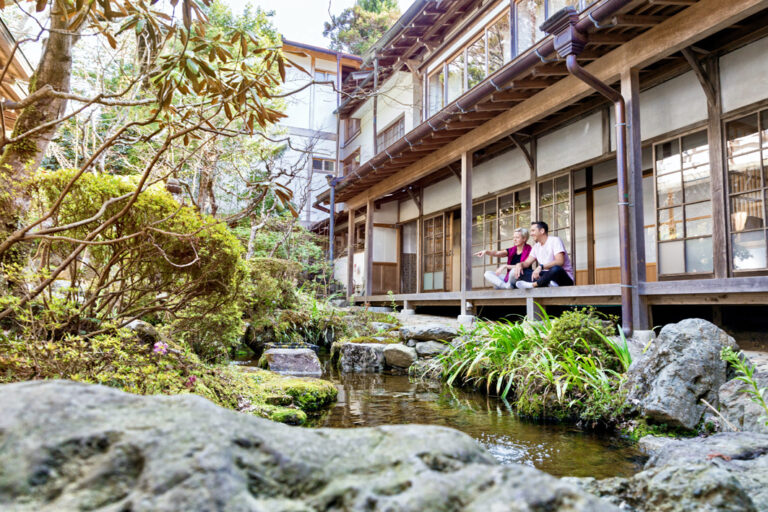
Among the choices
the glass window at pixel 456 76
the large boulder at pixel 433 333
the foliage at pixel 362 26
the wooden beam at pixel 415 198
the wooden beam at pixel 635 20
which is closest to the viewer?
the wooden beam at pixel 635 20

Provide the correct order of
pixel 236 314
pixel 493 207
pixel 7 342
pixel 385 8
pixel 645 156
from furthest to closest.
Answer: pixel 385 8
pixel 493 207
pixel 645 156
pixel 236 314
pixel 7 342

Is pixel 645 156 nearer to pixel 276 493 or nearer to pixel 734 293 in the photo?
pixel 734 293

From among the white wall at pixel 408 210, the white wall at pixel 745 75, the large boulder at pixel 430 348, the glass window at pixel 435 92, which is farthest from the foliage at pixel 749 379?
the white wall at pixel 408 210

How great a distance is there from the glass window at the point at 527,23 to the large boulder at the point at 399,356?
5091 mm

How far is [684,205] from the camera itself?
6051 millimetres

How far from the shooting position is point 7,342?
2777 millimetres

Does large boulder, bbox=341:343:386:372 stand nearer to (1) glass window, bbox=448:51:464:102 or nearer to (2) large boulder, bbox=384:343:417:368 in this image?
(2) large boulder, bbox=384:343:417:368

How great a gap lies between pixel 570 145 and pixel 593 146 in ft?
1.57

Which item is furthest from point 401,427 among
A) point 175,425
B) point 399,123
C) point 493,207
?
point 399,123

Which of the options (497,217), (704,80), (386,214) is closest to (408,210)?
(386,214)

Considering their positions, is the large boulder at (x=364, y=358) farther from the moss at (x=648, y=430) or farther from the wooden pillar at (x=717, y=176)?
the wooden pillar at (x=717, y=176)

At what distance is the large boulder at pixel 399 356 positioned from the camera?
6459 mm

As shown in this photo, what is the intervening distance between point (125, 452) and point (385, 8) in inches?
960

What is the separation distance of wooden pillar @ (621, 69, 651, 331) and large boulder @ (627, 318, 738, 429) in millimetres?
1709
